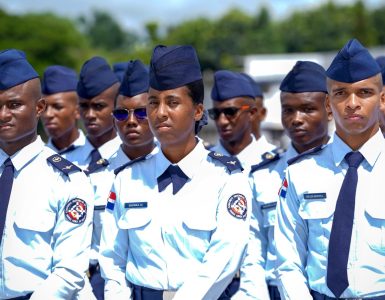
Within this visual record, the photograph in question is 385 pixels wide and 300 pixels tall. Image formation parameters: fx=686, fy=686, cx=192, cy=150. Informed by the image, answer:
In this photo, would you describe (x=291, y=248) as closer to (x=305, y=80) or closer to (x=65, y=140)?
(x=305, y=80)

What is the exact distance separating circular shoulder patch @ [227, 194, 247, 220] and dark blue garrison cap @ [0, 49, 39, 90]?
1420 mm

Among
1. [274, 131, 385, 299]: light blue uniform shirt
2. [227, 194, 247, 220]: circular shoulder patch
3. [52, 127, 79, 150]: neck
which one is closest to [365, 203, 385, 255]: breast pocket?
[274, 131, 385, 299]: light blue uniform shirt

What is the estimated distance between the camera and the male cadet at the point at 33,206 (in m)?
3.83

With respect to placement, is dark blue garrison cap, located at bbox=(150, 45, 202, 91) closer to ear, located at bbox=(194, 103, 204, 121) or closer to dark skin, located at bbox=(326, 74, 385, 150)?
ear, located at bbox=(194, 103, 204, 121)

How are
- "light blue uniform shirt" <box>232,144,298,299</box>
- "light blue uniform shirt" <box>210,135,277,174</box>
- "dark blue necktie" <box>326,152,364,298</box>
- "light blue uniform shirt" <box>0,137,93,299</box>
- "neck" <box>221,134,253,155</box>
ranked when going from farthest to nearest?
"neck" <box>221,134,253,155</box>, "light blue uniform shirt" <box>210,135,277,174</box>, "light blue uniform shirt" <box>232,144,298,299</box>, "light blue uniform shirt" <box>0,137,93,299</box>, "dark blue necktie" <box>326,152,364,298</box>

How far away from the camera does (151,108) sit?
12.9 feet

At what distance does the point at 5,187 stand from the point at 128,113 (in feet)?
5.10

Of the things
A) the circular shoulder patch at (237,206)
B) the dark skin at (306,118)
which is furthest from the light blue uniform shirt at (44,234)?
the dark skin at (306,118)

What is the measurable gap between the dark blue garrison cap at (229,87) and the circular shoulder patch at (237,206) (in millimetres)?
2896

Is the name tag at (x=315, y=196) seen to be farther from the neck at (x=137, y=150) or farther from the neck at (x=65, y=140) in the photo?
the neck at (x=65, y=140)

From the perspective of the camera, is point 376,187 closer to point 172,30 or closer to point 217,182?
point 217,182

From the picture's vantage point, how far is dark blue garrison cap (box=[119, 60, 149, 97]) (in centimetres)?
532

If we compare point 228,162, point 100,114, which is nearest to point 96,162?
point 100,114

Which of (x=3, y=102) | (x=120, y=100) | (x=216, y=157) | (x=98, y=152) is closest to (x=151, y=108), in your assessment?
(x=216, y=157)
